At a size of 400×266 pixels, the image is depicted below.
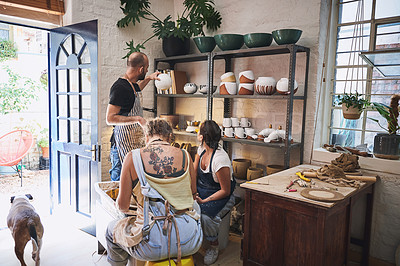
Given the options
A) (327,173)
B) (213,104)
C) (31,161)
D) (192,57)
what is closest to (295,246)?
(327,173)

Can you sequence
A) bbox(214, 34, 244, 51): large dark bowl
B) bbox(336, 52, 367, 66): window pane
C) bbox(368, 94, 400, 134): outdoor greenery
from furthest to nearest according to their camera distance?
bbox(214, 34, 244, 51): large dark bowl < bbox(336, 52, 367, 66): window pane < bbox(368, 94, 400, 134): outdoor greenery

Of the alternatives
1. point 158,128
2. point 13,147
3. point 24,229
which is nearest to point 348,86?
point 158,128

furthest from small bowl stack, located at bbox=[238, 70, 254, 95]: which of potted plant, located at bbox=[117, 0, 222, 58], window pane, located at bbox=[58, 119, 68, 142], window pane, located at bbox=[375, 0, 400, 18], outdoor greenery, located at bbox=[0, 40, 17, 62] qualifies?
outdoor greenery, located at bbox=[0, 40, 17, 62]

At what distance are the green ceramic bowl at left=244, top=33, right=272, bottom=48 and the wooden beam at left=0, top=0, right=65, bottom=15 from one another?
6.22ft

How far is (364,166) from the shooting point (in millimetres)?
2645

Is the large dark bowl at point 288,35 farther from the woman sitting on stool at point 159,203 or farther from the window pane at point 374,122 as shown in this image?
the woman sitting on stool at point 159,203

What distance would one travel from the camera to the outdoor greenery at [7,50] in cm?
607

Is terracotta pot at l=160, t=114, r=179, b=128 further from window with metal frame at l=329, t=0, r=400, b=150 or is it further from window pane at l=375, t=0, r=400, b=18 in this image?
window pane at l=375, t=0, r=400, b=18

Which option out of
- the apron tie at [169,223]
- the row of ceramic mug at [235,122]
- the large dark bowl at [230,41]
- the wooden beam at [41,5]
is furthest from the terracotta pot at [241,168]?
the wooden beam at [41,5]

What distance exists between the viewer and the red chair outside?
482 centimetres

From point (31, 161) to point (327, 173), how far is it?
576 centimetres

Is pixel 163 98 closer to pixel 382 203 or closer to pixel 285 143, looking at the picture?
pixel 285 143

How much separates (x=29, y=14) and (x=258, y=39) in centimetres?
220

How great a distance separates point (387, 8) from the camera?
2721 mm
